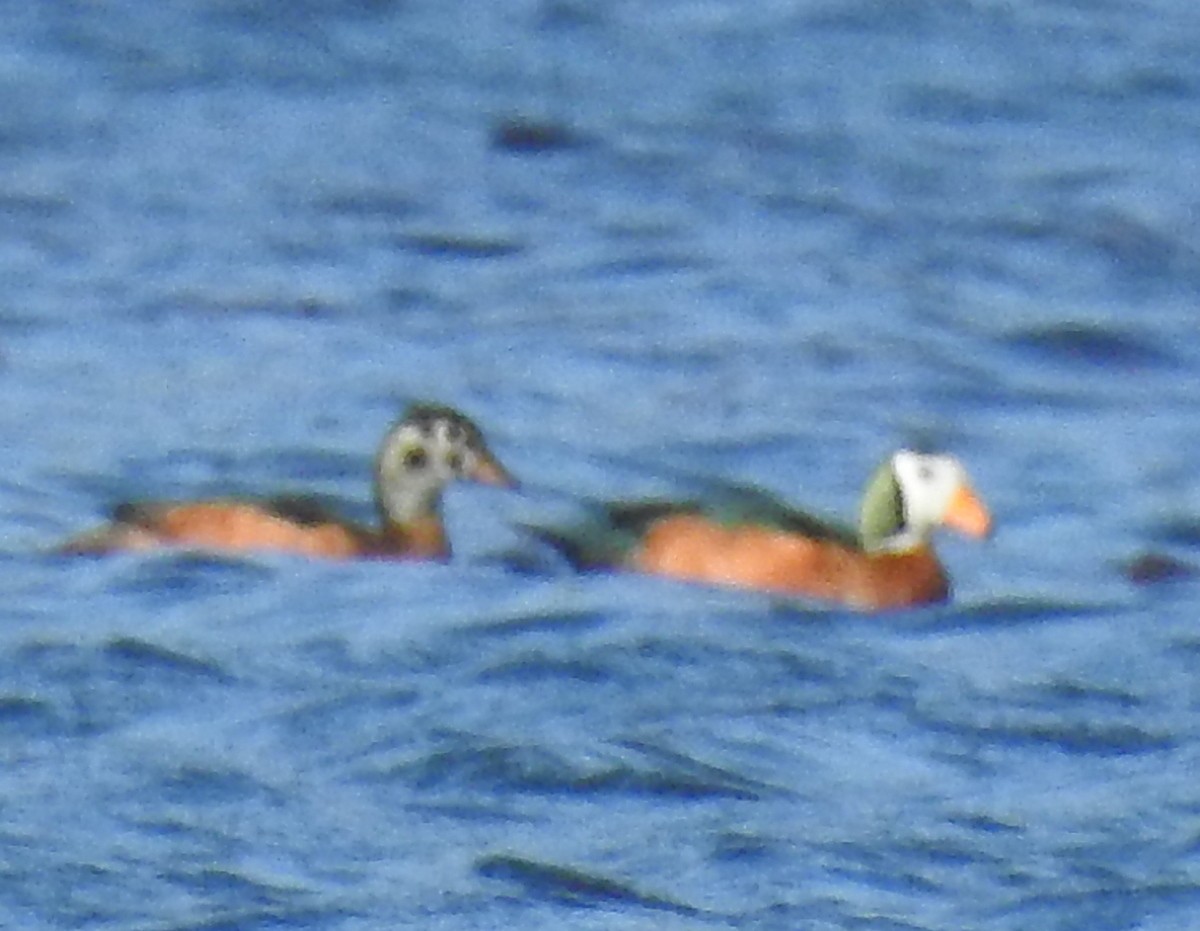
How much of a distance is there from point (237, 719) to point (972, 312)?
21.5ft

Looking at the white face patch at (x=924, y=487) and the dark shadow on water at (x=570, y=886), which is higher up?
the white face patch at (x=924, y=487)

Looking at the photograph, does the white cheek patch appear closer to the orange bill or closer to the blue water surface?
the orange bill

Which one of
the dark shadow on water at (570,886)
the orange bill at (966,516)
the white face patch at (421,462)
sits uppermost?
the white face patch at (421,462)

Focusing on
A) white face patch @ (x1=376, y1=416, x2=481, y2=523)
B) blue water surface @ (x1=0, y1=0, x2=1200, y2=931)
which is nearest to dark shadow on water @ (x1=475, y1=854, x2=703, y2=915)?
blue water surface @ (x1=0, y1=0, x2=1200, y2=931)

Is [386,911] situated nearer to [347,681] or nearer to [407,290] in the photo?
[347,681]

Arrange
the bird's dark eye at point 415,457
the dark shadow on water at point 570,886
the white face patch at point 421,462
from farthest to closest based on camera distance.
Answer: the bird's dark eye at point 415,457, the white face patch at point 421,462, the dark shadow on water at point 570,886

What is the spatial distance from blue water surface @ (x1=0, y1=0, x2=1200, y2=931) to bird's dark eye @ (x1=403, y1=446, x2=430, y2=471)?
12.8 inches

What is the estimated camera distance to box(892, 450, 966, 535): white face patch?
13.1 m

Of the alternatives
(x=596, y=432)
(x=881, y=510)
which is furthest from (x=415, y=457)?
(x=596, y=432)

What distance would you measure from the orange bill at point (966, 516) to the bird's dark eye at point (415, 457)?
67.7 inches

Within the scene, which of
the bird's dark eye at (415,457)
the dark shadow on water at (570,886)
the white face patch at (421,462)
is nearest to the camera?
the dark shadow on water at (570,886)

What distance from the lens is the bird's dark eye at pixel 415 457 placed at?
524 inches

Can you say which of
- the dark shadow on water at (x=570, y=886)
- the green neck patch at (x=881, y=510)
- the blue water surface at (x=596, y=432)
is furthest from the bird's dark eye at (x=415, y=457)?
the dark shadow on water at (x=570, y=886)

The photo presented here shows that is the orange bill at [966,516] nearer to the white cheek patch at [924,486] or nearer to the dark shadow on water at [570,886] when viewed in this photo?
the white cheek patch at [924,486]
